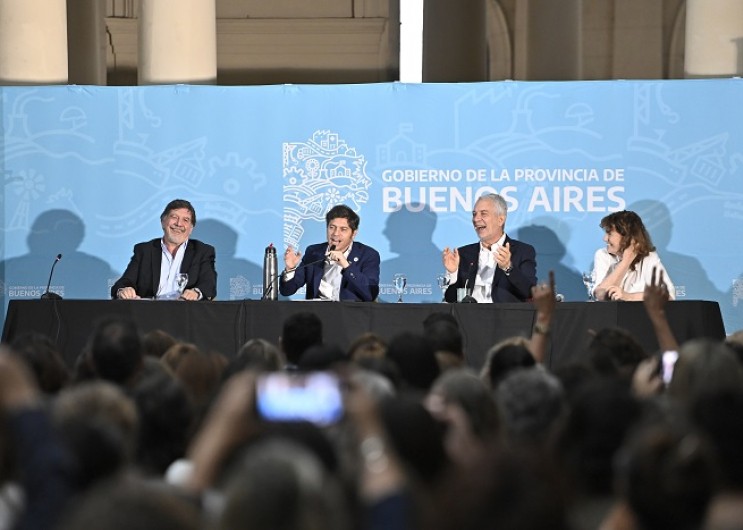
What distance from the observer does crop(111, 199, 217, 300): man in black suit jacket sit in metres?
12.5

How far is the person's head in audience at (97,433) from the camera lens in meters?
3.65

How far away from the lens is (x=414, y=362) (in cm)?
605

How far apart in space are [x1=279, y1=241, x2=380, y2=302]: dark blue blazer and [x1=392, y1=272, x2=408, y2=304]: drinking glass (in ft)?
0.63

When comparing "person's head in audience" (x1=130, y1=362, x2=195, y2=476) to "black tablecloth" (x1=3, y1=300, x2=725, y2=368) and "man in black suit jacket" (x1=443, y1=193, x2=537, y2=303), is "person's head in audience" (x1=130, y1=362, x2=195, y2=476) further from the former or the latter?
"man in black suit jacket" (x1=443, y1=193, x2=537, y2=303)

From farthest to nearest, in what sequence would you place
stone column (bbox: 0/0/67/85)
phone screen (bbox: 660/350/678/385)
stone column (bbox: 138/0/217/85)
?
1. stone column (bbox: 138/0/217/85)
2. stone column (bbox: 0/0/67/85)
3. phone screen (bbox: 660/350/678/385)

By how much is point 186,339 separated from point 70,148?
3253 millimetres

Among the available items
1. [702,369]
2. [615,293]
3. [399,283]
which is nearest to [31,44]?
[399,283]

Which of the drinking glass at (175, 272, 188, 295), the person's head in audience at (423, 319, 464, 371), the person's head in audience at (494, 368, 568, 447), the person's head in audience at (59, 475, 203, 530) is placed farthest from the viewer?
the drinking glass at (175, 272, 188, 295)

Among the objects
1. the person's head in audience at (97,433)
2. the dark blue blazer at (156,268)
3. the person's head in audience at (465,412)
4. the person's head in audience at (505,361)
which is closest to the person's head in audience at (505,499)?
the person's head in audience at (97,433)

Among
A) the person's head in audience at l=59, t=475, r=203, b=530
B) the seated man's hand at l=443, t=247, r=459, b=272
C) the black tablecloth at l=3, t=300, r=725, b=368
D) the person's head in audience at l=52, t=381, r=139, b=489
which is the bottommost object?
the black tablecloth at l=3, t=300, r=725, b=368

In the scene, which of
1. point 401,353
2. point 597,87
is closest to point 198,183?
point 597,87

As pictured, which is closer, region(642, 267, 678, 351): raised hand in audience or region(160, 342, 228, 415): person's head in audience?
region(160, 342, 228, 415): person's head in audience

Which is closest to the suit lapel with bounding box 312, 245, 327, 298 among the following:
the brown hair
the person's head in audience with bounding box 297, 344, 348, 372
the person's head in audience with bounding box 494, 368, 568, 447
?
the brown hair

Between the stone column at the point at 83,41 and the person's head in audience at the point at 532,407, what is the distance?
47.8 feet
